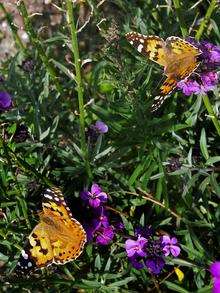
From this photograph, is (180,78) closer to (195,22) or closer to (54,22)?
(195,22)

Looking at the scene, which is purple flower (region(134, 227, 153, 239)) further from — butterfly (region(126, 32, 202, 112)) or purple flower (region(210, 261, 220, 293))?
butterfly (region(126, 32, 202, 112))

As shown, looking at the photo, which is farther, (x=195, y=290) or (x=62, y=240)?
(x=195, y=290)

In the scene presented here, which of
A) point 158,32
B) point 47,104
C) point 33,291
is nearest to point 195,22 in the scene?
point 158,32

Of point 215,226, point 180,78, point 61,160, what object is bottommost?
point 215,226

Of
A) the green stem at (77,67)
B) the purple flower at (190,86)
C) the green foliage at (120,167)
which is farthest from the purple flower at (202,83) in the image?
the green stem at (77,67)

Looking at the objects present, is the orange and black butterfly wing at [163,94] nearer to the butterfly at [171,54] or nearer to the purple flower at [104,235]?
the butterfly at [171,54]

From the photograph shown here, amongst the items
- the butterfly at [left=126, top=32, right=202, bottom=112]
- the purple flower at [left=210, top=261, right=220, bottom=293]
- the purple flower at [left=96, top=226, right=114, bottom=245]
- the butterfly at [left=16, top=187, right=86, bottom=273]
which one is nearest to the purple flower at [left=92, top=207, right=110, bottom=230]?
the purple flower at [left=96, top=226, right=114, bottom=245]

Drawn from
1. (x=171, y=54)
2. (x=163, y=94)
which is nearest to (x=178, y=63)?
(x=171, y=54)
